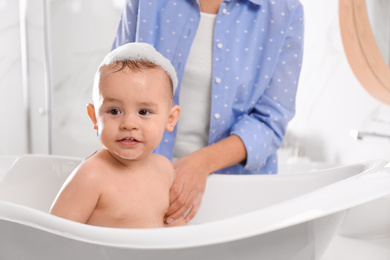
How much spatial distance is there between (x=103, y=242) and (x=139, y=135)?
31 cm

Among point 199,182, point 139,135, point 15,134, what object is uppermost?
point 139,135

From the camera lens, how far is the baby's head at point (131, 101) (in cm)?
84

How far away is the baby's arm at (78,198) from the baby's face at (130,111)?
2.6 inches

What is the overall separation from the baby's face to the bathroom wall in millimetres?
1500

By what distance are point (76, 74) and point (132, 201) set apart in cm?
196

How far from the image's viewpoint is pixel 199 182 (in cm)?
102

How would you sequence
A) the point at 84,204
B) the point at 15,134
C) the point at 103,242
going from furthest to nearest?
the point at 15,134
the point at 84,204
the point at 103,242

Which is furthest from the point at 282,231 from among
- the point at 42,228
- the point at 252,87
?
the point at 252,87

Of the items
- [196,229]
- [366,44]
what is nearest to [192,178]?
[196,229]

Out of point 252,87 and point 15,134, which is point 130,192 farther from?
point 15,134

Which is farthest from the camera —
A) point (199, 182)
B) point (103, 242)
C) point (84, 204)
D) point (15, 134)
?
point (15, 134)

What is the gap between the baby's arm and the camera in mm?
816

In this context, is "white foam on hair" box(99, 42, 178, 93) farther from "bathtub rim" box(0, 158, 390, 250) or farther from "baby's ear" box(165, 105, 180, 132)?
"bathtub rim" box(0, 158, 390, 250)

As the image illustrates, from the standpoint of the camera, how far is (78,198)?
0.83 m
